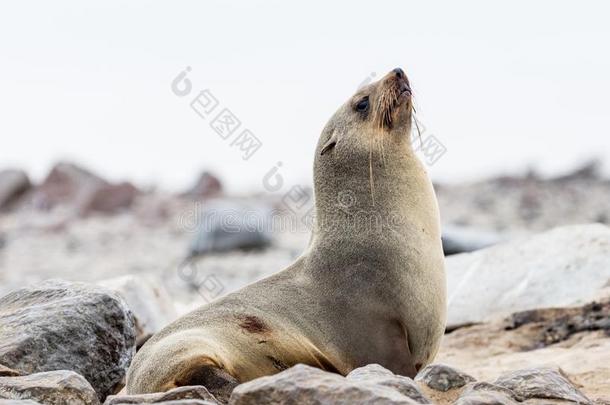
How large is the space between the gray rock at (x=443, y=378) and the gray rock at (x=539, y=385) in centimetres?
33

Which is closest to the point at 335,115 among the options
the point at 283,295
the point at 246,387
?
the point at 283,295

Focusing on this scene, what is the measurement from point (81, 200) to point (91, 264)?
772 cm

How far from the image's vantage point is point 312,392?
129 inches

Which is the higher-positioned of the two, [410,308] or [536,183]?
[410,308]

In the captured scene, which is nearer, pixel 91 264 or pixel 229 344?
pixel 229 344

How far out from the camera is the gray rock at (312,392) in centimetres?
323

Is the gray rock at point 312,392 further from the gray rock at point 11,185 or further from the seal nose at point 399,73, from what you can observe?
the gray rock at point 11,185

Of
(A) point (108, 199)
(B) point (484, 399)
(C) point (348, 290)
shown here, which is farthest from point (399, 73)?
(A) point (108, 199)

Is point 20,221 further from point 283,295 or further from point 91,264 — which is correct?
point 283,295

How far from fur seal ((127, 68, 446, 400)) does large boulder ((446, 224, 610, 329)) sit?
2.14 meters

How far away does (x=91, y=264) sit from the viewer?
1667cm

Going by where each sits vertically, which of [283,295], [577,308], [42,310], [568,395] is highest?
[42,310]

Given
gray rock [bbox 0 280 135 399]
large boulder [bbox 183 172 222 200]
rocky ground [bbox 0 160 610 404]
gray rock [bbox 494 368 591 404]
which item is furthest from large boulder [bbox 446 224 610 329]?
large boulder [bbox 183 172 222 200]

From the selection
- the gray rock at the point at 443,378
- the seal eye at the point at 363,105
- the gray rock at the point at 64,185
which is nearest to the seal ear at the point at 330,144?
the seal eye at the point at 363,105
